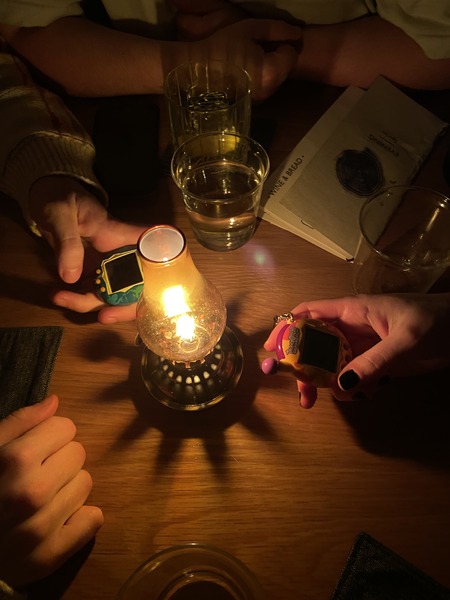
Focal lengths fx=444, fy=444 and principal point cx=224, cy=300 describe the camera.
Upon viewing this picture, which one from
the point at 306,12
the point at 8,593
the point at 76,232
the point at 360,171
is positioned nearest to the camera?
the point at 8,593

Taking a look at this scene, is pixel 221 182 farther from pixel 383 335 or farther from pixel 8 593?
pixel 8 593

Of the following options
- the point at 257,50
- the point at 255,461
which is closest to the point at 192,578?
the point at 255,461

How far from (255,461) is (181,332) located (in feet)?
0.61

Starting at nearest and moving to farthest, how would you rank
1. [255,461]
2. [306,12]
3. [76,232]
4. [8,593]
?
[8,593] → [255,461] → [76,232] → [306,12]

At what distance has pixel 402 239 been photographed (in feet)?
2.33

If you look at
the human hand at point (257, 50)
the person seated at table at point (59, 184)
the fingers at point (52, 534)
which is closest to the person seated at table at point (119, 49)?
the human hand at point (257, 50)

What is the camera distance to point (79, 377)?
618 millimetres

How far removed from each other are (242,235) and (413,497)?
43cm

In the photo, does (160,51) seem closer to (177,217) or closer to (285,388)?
(177,217)

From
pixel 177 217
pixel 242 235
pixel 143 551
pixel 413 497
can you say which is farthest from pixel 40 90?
pixel 413 497

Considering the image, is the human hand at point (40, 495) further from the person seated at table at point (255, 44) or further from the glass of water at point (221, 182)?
the person seated at table at point (255, 44)

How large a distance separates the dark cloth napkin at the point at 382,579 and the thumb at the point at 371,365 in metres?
0.18

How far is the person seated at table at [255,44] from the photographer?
833 mm

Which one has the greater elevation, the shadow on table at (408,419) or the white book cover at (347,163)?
the white book cover at (347,163)
